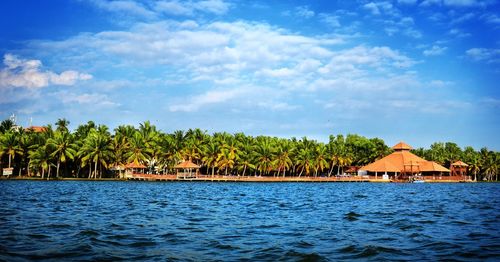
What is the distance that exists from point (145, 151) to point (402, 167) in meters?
51.5

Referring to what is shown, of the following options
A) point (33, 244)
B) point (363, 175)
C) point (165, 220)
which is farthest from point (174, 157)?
point (33, 244)

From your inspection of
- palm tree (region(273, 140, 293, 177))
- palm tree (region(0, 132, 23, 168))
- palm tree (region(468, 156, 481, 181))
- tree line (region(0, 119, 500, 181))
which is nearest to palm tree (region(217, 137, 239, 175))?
tree line (region(0, 119, 500, 181))

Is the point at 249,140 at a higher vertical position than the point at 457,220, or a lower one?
higher

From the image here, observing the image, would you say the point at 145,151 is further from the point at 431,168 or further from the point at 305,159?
the point at 431,168

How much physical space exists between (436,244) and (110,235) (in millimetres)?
9177

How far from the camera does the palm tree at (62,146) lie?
2753 inches

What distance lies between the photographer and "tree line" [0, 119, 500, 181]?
71.2 meters

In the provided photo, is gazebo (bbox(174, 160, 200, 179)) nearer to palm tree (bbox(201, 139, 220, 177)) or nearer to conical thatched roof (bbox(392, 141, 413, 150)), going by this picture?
palm tree (bbox(201, 139, 220, 177))

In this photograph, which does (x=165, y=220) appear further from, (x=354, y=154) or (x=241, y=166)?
(x=354, y=154)

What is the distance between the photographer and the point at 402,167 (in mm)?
90812

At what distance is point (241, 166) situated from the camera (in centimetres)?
8644

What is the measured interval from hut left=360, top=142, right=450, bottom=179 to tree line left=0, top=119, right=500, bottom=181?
7399 millimetres

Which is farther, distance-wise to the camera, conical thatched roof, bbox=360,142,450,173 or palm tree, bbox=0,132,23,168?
conical thatched roof, bbox=360,142,450,173

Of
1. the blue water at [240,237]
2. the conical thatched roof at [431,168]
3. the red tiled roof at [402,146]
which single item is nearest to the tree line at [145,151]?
the red tiled roof at [402,146]
